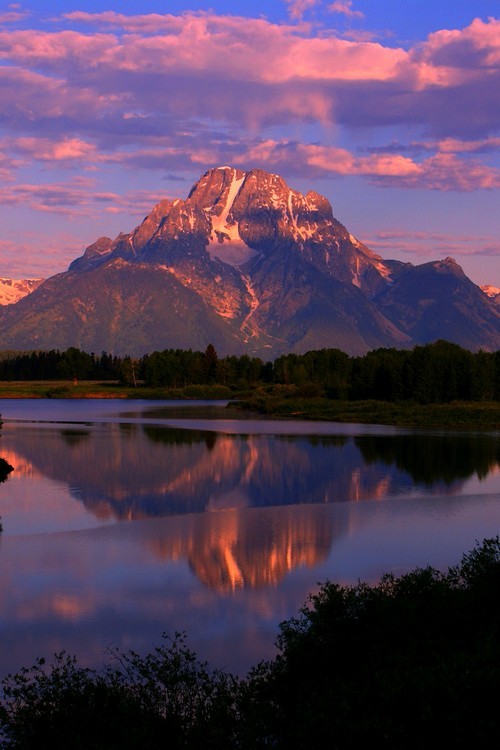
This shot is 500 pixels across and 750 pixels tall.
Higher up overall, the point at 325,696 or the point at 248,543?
the point at 325,696

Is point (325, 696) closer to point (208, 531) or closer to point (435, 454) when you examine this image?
point (208, 531)

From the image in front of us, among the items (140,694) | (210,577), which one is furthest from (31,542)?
(140,694)

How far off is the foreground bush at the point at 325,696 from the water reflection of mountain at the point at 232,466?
2383 cm

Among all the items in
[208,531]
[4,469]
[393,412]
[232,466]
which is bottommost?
[232,466]

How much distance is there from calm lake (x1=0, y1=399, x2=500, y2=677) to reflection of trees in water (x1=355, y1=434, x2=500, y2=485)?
0.25 metres

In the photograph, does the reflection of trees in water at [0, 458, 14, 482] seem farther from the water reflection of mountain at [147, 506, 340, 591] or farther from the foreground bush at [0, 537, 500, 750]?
the foreground bush at [0, 537, 500, 750]

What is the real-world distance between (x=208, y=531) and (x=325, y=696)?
2303cm

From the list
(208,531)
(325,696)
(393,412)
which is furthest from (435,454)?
(325,696)

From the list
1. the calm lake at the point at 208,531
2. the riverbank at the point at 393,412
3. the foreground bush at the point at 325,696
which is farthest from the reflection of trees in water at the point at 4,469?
the riverbank at the point at 393,412

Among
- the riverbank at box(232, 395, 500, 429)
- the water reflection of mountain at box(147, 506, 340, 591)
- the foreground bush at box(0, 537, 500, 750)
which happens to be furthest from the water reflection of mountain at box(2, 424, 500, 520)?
the foreground bush at box(0, 537, 500, 750)

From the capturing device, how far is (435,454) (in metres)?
73.1

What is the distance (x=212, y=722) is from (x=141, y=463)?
50371 mm

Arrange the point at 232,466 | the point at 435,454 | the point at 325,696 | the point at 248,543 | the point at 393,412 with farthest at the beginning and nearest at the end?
the point at 393,412, the point at 435,454, the point at 232,466, the point at 248,543, the point at 325,696

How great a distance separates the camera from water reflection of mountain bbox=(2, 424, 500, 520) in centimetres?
4856
